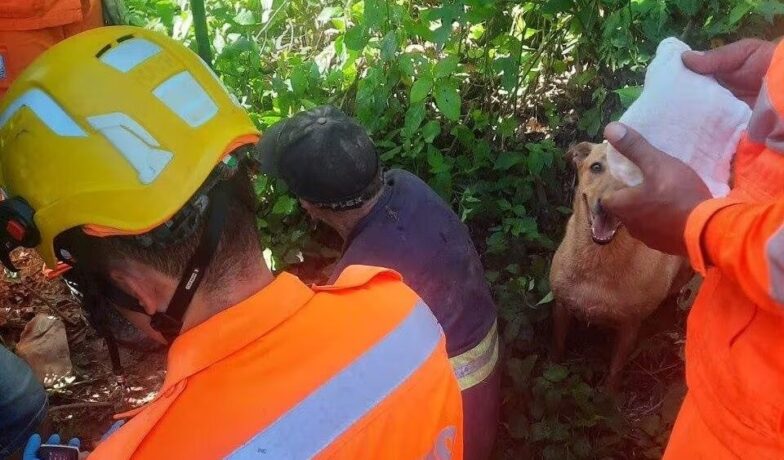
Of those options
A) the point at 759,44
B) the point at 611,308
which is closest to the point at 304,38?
the point at 611,308

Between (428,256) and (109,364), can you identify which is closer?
(428,256)

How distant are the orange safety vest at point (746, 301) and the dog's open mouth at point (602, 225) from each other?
2.14 meters

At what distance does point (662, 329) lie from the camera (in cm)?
448

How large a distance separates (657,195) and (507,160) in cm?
284

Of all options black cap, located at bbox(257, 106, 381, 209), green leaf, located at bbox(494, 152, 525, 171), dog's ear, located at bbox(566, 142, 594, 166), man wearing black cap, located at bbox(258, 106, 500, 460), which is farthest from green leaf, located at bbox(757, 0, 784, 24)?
black cap, located at bbox(257, 106, 381, 209)

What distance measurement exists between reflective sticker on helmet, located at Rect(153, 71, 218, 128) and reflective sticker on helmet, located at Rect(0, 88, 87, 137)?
15 cm

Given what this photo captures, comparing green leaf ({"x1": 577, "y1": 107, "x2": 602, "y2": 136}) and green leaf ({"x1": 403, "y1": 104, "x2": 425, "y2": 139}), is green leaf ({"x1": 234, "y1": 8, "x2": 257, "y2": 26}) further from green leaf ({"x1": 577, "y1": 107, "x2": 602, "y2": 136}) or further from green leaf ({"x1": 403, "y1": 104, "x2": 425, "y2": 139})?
green leaf ({"x1": 577, "y1": 107, "x2": 602, "y2": 136})

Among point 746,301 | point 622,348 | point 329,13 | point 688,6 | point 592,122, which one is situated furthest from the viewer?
point 329,13

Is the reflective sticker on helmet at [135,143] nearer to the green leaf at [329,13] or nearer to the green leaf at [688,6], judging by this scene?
the green leaf at [688,6]

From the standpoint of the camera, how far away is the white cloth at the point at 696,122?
1.77 metres

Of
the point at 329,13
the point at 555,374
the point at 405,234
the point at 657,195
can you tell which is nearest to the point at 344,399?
the point at 657,195

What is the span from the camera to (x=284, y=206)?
4488 mm

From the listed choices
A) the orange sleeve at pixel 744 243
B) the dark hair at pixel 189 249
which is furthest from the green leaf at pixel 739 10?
the dark hair at pixel 189 249

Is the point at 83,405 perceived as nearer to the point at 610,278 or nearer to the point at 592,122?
the point at 610,278
